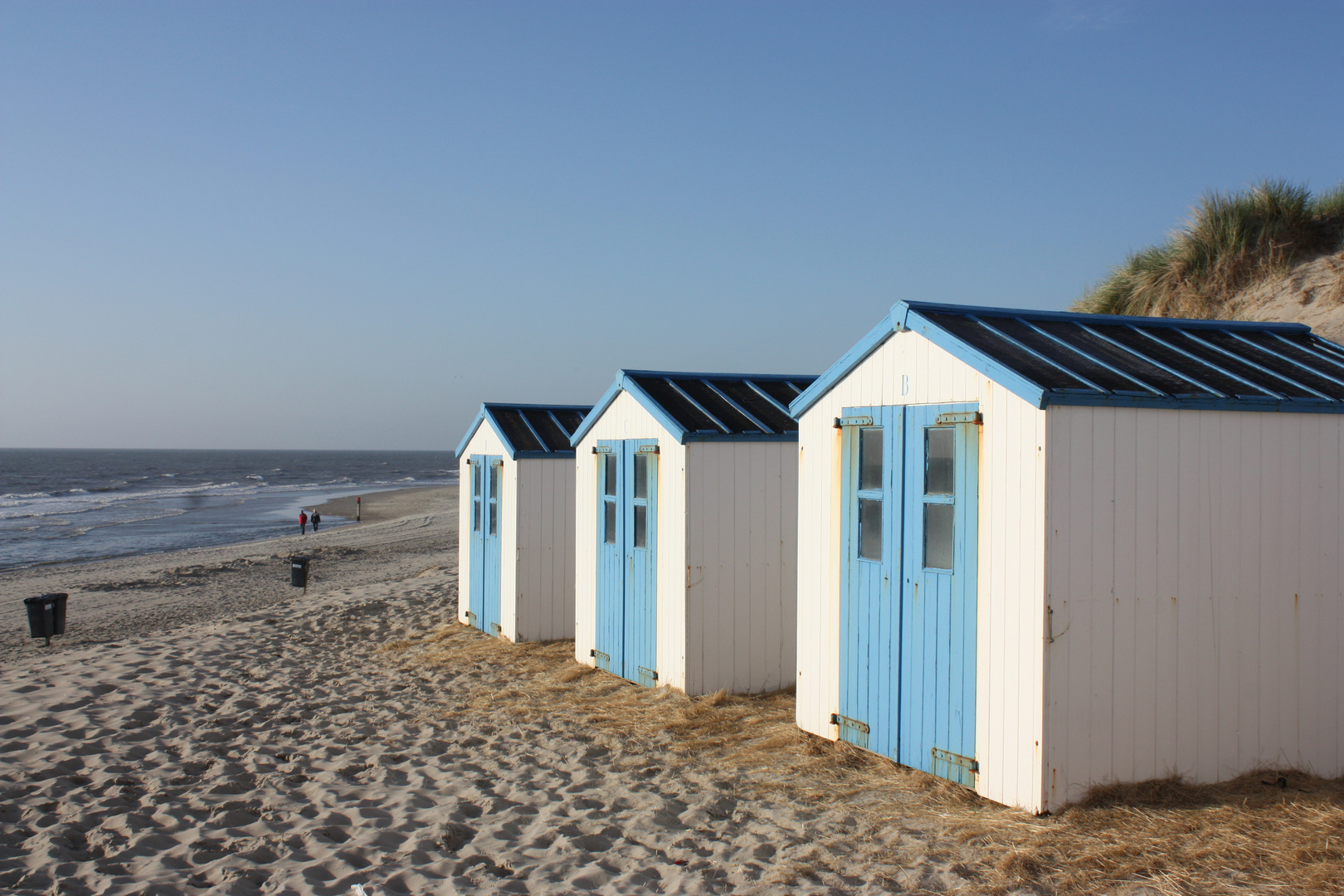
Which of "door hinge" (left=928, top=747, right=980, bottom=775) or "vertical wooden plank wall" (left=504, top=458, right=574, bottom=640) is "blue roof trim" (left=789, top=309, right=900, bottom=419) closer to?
"door hinge" (left=928, top=747, right=980, bottom=775)

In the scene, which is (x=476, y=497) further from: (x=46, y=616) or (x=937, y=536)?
(x=937, y=536)

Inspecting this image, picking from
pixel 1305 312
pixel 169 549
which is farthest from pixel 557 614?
pixel 169 549

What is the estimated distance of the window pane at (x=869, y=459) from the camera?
6.46 m

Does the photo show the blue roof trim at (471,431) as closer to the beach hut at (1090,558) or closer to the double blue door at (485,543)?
the double blue door at (485,543)

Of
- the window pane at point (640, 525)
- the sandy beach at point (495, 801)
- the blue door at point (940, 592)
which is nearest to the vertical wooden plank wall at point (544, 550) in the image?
the sandy beach at point (495, 801)

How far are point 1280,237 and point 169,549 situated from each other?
3110 centimetres

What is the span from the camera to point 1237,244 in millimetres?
14242

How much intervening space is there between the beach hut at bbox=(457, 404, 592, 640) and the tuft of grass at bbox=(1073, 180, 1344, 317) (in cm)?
909

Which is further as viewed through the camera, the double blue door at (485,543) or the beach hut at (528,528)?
the double blue door at (485,543)

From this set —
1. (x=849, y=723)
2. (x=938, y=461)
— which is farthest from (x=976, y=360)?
(x=849, y=723)

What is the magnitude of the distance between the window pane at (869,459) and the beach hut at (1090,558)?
0.02 metres

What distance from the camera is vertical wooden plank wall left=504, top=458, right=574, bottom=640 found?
11211mm

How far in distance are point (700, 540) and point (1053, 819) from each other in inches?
159

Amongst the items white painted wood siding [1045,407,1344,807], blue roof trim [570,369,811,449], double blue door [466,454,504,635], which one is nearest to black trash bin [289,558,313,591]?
double blue door [466,454,504,635]
